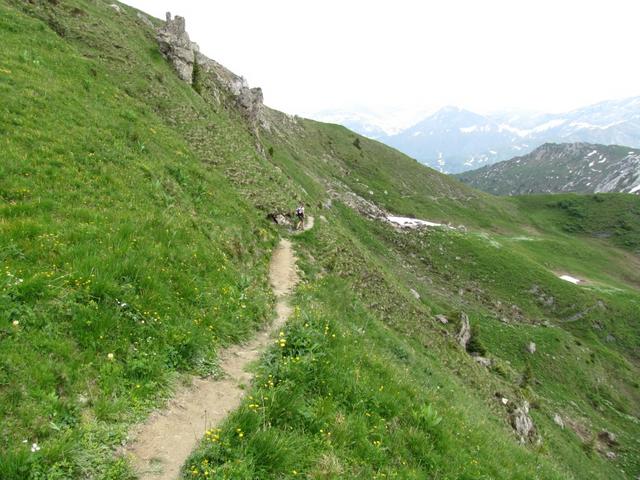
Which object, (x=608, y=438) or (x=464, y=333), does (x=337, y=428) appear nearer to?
(x=464, y=333)

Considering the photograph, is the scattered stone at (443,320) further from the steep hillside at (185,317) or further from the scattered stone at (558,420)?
the scattered stone at (558,420)

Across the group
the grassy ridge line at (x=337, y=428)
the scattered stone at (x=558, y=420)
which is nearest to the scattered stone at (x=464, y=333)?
the scattered stone at (x=558, y=420)

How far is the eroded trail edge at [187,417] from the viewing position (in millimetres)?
6387

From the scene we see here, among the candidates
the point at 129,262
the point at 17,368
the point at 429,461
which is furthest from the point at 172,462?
the point at 429,461

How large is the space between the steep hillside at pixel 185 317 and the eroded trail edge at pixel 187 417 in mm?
278

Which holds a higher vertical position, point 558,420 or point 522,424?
point 522,424

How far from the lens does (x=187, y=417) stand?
775 cm

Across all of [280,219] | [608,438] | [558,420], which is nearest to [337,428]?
[280,219]

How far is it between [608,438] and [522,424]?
23.0 m

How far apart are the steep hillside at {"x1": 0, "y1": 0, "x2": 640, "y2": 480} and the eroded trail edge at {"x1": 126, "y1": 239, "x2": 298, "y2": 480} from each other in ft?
0.91

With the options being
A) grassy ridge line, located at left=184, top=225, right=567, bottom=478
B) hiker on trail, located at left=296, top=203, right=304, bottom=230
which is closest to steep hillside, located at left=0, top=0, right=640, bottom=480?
grassy ridge line, located at left=184, top=225, right=567, bottom=478

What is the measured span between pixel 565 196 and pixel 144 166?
176 m

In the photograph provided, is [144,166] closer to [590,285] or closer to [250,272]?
[250,272]

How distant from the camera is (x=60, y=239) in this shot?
399 inches
